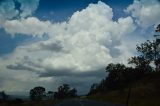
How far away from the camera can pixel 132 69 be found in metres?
136

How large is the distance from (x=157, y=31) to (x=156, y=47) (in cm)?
1115

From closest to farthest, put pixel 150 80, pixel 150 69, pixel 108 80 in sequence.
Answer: pixel 150 80 < pixel 150 69 < pixel 108 80

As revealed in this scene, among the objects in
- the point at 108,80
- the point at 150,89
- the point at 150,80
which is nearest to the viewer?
the point at 150,89

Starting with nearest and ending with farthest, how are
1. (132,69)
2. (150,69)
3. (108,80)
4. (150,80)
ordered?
1. (150,80)
2. (150,69)
3. (132,69)
4. (108,80)

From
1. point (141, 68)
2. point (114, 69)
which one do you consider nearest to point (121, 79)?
point (114, 69)

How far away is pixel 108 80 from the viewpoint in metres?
149

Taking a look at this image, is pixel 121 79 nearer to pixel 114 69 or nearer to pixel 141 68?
pixel 114 69

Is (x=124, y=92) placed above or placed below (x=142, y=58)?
below

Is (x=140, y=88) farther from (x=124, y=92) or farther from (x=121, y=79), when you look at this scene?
(x=121, y=79)

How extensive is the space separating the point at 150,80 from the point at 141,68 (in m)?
11.7

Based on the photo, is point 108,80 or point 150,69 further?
point 108,80

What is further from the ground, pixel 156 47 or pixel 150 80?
pixel 156 47

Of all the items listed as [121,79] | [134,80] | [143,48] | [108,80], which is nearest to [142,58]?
Answer: [143,48]

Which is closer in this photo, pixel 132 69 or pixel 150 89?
pixel 150 89
